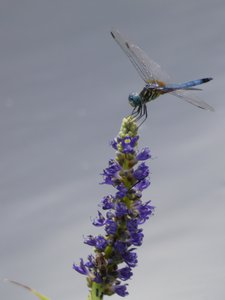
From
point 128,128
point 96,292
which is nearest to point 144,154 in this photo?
point 128,128

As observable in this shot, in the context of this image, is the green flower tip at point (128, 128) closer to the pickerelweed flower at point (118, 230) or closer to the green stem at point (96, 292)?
the pickerelweed flower at point (118, 230)

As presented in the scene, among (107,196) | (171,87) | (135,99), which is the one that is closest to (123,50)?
(171,87)

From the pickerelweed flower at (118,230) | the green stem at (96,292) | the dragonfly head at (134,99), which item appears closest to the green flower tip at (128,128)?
the pickerelweed flower at (118,230)

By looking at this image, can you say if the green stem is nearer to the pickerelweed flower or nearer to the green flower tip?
the pickerelweed flower

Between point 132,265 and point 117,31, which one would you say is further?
point 117,31

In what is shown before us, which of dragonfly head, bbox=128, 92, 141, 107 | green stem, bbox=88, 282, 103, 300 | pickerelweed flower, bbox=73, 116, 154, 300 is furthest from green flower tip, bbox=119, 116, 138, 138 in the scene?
green stem, bbox=88, 282, 103, 300

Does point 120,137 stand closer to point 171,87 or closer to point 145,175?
point 145,175
